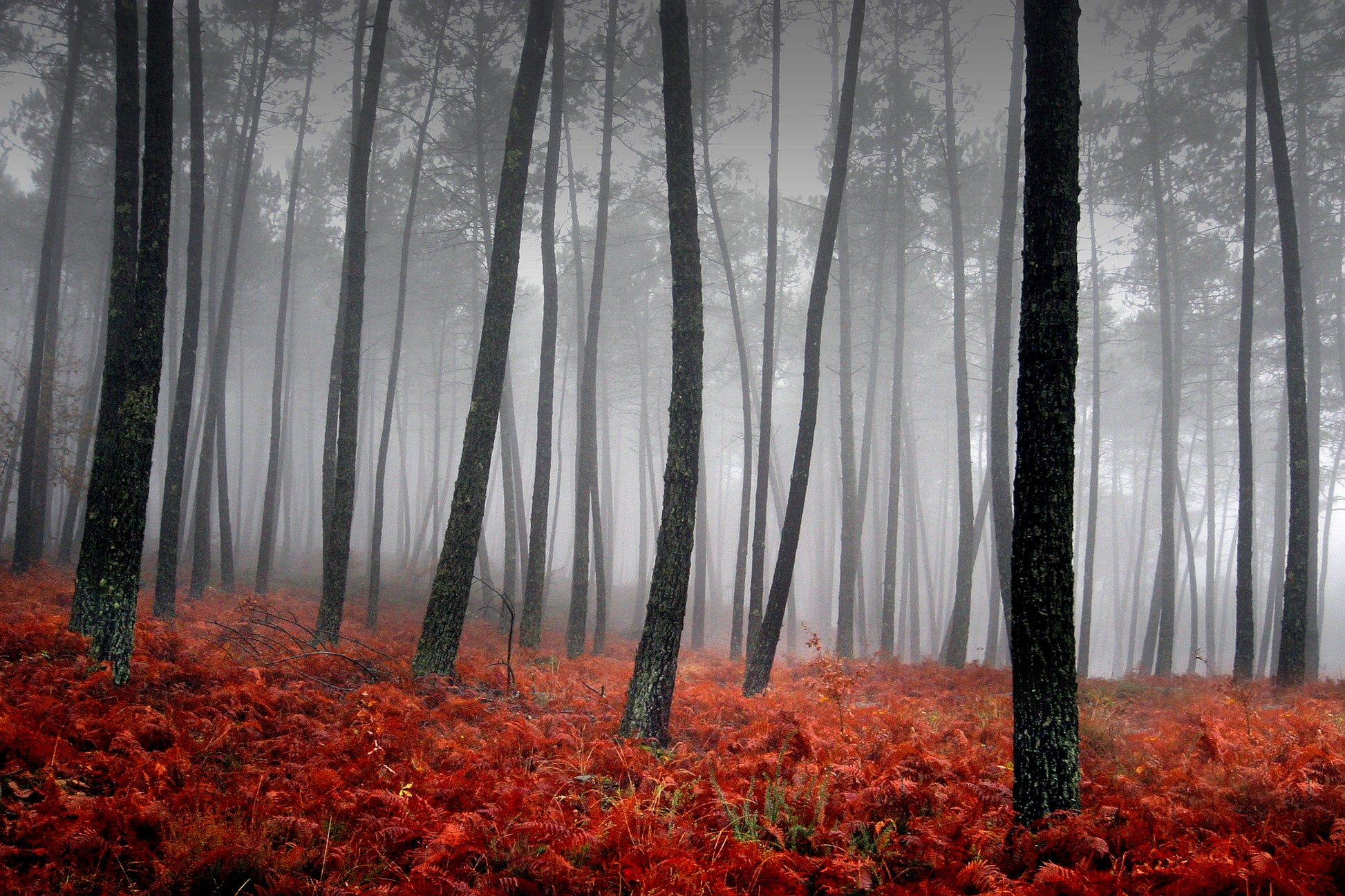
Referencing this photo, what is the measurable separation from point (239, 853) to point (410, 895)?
3.10 feet

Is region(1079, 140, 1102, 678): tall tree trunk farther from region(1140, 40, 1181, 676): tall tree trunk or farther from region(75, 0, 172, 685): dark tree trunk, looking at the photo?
region(75, 0, 172, 685): dark tree trunk

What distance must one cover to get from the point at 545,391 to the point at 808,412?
19.6ft

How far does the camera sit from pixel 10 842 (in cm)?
307

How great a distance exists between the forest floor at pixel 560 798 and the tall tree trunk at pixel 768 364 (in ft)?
17.2

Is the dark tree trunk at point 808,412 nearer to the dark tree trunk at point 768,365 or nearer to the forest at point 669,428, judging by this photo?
the forest at point 669,428

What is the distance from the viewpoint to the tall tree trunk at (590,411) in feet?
42.6

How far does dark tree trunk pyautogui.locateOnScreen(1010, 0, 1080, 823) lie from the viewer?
4.08 meters

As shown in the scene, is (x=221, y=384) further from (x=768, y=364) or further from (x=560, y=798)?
(x=560, y=798)

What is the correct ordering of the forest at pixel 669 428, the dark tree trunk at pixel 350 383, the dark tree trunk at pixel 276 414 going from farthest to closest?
the dark tree trunk at pixel 276 414 → the dark tree trunk at pixel 350 383 → the forest at pixel 669 428

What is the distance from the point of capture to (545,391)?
13102mm

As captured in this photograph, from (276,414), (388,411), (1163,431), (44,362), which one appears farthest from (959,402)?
(44,362)

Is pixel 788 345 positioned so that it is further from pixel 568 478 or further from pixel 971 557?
pixel 568 478

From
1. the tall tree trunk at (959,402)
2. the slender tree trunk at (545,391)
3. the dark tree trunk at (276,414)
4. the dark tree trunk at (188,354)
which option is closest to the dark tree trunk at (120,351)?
the dark tree trunk at (188,354)

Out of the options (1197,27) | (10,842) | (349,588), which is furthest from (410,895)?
(1197,27)
